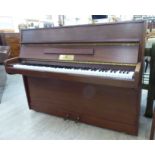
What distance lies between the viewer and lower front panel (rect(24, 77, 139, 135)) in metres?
1.86

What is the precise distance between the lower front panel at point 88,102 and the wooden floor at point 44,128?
0.07 metres

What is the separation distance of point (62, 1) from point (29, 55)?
108 centimetres

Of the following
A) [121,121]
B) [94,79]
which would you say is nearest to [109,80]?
[94,79]

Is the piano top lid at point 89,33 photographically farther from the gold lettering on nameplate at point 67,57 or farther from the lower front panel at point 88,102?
the lower front panel at point 88,102

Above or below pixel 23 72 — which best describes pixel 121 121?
below

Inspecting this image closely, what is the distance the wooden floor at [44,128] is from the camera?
1.98m

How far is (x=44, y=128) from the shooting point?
7.06 feet

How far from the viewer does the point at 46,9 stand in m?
1.47

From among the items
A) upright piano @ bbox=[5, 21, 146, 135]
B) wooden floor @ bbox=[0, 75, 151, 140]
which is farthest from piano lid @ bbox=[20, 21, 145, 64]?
wooden floor @ bbox=[0, 75, 151, 140]

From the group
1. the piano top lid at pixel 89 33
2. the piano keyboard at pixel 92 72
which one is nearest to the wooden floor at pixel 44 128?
the piano keyboard at pixel 92 72

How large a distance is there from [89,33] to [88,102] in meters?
0.75

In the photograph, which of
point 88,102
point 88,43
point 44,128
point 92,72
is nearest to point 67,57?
point 88,43
